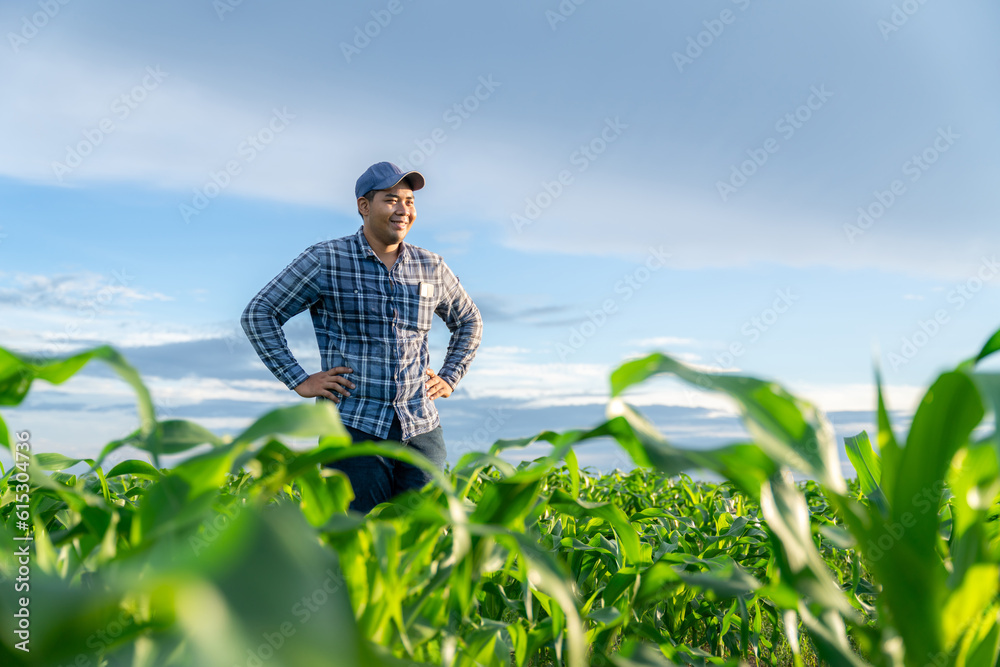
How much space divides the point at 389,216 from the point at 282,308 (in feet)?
2.29

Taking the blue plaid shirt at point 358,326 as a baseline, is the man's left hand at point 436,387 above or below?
below

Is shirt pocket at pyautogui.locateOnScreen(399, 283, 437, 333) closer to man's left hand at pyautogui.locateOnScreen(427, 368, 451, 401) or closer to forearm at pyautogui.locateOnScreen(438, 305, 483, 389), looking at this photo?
man's left hand at pyautogui.locateOnScreen(427, 368, 451, 401)

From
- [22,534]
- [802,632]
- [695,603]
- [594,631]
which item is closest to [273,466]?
[22,534]

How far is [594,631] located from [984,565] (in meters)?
0.68

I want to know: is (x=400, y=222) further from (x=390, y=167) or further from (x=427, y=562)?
(x=427, y=562)

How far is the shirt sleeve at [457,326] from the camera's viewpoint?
153 inches

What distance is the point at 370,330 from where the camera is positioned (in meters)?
3.34

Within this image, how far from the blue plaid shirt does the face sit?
96 millimetres

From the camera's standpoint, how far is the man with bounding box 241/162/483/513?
3.24 metres

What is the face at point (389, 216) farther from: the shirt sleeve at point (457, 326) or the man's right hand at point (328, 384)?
the man's right hand at point (328, 384)

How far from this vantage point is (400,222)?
350cm

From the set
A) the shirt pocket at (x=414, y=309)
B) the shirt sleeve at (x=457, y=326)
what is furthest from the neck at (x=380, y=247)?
the shirt sleeve at (x=457, y=326)

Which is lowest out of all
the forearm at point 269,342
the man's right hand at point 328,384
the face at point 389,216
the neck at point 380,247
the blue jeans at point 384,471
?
the blue jeans at point 384,471

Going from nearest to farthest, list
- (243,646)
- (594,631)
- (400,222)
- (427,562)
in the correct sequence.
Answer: (243,646) → (427,562) → (594,631) → (400,222)
